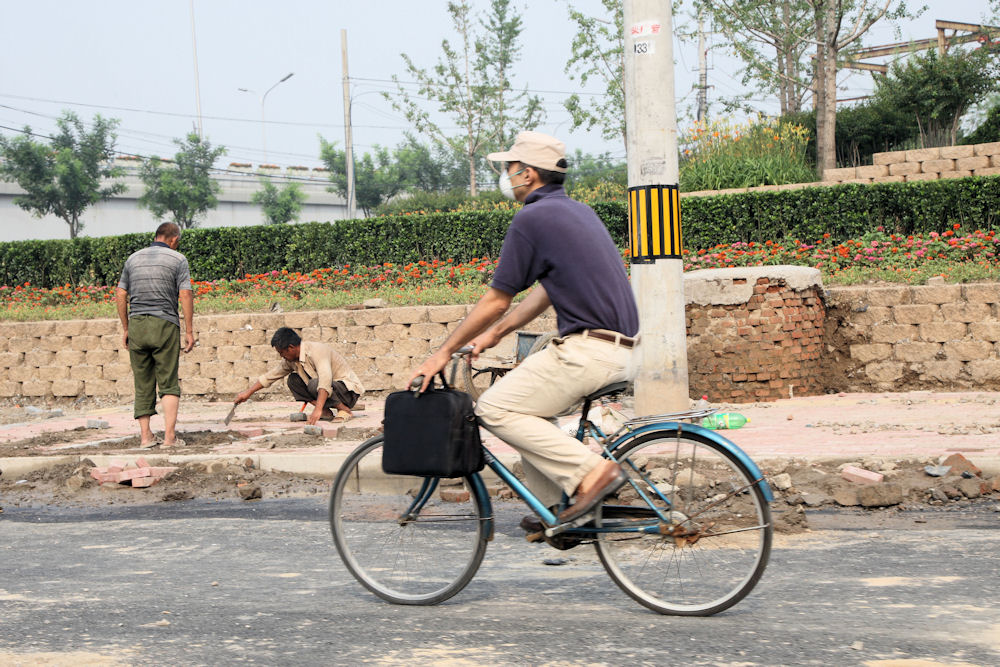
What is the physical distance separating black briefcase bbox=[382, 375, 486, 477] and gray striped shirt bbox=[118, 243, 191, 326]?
5258 millimetres

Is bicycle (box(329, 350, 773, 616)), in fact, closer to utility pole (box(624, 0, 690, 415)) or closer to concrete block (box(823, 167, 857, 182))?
utility pole (box(624, 0, 690, 415))

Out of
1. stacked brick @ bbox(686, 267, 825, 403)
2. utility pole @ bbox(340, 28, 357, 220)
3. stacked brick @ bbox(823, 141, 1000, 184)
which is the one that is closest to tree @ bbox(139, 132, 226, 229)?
utility pole @ bbox(340, 28, 357, 220)

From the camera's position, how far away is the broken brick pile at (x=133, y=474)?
7789mm

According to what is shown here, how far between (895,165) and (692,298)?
7.45 meters

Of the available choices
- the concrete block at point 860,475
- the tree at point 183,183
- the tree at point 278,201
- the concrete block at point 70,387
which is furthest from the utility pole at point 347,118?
the concrete block at point 860,475

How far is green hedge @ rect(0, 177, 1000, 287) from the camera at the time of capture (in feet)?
45.4

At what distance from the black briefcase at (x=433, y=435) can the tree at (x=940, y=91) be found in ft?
55.1

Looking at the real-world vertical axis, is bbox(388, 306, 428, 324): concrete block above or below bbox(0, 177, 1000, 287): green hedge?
below

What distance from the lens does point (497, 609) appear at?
4176 millimetres

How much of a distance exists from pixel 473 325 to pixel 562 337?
36 centimetres

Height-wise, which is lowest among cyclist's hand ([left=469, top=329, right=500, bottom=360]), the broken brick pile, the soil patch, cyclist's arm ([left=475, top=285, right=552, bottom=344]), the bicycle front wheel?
the soil patch

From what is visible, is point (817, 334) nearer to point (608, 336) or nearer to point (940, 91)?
point (608, 336)

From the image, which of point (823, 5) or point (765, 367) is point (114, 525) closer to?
point (765, 367)

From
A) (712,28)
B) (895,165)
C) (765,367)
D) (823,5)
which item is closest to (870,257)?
(765,367)
